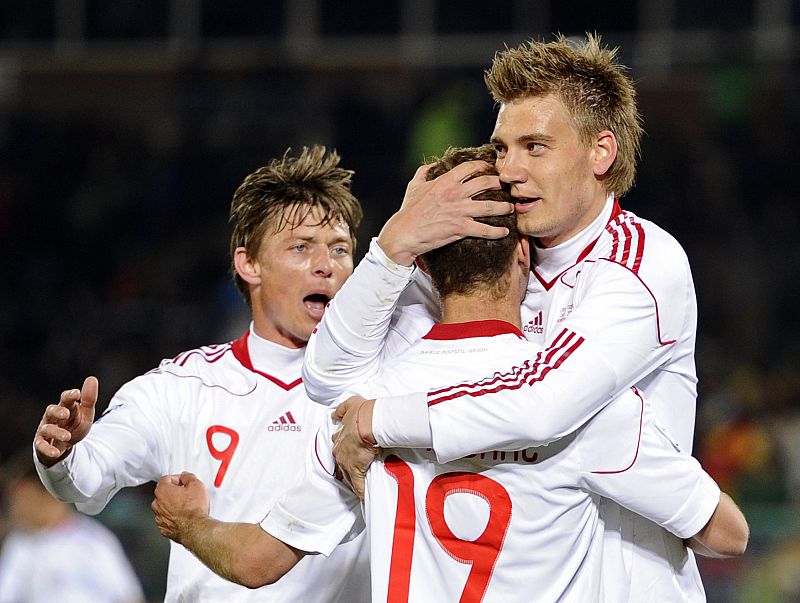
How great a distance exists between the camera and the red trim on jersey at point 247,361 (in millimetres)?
3703

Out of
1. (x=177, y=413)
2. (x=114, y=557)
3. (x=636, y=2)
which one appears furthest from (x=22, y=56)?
(x=177, y=413)

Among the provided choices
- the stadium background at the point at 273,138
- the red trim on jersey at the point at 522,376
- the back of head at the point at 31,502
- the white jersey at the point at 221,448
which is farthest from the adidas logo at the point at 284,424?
the stadium background at the point at 273,138

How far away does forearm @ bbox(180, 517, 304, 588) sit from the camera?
286 centimetres

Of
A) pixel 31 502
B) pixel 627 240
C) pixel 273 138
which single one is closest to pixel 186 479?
pixel 627 240

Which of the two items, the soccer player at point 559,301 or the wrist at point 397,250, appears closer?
the soccer player at point 559,301

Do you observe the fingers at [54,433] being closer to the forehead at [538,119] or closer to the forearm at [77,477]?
the forearm at [77,477]

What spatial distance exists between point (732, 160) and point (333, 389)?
975 centimetres

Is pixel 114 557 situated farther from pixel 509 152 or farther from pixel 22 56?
pixel 22 56

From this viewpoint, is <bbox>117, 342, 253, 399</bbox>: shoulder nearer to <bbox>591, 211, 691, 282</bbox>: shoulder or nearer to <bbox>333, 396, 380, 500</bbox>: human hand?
<bbox>333, 396, 380, 500</bbox>: human hand

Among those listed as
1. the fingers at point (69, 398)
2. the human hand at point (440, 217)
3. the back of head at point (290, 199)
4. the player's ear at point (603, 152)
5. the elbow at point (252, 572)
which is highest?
the player's ear at point (603, 152)

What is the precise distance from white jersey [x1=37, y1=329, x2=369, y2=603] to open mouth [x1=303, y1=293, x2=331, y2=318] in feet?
0.48

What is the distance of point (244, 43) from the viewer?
1420cm

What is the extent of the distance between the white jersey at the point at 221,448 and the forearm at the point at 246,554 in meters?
0.56

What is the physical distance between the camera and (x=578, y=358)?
2.57 metres
